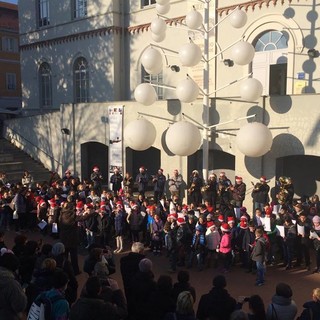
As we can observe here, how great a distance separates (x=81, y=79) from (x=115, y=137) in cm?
710

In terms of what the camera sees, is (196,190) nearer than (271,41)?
Yes

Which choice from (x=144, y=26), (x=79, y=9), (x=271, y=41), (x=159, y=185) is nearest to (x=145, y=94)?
(x=159, y=185)

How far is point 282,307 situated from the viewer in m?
5.52

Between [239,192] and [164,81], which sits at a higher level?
[164,81]

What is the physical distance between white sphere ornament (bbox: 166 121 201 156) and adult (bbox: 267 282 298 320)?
8.63m

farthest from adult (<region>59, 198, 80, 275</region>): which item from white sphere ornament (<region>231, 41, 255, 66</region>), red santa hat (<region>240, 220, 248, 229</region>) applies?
white sphere ornament (<region>231, 41, 255, 66</region>)

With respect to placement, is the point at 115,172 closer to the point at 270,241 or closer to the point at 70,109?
the point at 70,109

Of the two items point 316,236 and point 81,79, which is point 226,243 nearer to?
point 316,236

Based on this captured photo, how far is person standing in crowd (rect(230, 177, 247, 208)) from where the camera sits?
14688 millimetres

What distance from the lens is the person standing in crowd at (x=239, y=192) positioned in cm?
1469

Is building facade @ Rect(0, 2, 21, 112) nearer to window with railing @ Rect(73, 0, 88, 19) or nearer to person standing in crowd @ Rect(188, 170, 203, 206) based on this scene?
window with railing @ Rect(73, 0, 88, 19)

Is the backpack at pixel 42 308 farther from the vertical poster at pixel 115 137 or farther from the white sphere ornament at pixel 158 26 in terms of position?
the vertical poster at pixel 115 137

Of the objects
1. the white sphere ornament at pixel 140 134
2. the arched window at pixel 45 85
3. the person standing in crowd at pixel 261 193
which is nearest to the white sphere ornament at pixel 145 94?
the white sphere ornament at pixel 140 134

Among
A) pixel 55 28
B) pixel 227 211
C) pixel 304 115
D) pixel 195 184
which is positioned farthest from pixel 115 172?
pixel 55 28
